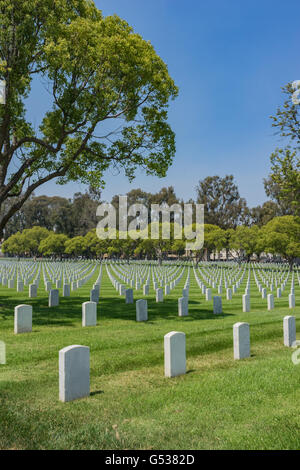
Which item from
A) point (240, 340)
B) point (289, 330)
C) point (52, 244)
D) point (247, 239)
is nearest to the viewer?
point (240, 340)

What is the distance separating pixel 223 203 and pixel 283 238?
44540 millimetres

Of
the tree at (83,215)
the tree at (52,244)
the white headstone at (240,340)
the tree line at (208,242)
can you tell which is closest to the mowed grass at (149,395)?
the white headstone at (240,340)

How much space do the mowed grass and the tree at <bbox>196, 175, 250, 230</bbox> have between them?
81336 mm

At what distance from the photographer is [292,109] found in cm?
1516

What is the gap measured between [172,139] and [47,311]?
8.30 meters

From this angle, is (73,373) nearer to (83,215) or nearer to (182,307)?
(182,307)

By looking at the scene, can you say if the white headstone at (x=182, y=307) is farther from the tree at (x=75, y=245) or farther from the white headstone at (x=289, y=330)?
the tree at (x=75, y=245)

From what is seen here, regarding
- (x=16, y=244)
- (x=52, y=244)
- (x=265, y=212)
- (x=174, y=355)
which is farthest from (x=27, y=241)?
(x=174, y=355)

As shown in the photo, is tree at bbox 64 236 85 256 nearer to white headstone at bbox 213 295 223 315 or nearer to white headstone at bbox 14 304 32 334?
white headstone at bbox 213 295 223 315

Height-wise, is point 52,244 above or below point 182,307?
above

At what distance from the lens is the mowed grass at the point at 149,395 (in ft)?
13.1

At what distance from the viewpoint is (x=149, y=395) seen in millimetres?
5305

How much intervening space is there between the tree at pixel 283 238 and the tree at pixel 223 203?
35303 millimetres
